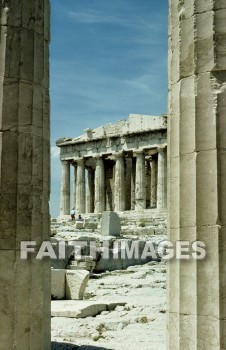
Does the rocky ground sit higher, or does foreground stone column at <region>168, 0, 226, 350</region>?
foreground stone column at <region>168, 0, 226, 350</region>

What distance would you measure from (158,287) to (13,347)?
10189mm

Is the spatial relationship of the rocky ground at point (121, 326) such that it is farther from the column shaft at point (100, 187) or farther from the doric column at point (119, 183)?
the column shaft at point (100, 187)

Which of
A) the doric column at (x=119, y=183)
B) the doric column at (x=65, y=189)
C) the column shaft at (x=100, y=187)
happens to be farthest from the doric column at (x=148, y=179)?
the doric column at (x=65, y=189)

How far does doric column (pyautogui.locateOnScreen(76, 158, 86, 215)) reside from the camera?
55.4 m

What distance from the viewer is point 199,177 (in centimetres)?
616

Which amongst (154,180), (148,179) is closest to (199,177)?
(154,180)

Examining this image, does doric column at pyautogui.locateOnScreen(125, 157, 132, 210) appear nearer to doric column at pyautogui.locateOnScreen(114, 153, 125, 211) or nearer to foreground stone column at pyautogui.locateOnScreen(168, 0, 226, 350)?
doric column at pyautogui.locateOnScreen(114, 153, 125, 211)

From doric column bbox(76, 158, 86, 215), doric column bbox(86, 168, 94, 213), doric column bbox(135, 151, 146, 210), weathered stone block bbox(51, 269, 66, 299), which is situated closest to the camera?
weathered stone block bbox(51, 269, 66, 299)

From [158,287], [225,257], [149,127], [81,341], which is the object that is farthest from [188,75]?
[149,127]

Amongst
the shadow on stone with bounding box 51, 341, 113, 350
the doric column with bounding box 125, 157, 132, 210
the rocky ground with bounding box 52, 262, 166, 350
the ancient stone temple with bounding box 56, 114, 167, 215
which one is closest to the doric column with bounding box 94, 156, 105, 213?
the ancient stone temple with bounding box 56, 114, 167, 215

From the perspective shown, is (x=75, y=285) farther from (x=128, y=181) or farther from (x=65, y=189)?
(x=65, y=189)

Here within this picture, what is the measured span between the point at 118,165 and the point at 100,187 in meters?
3.00

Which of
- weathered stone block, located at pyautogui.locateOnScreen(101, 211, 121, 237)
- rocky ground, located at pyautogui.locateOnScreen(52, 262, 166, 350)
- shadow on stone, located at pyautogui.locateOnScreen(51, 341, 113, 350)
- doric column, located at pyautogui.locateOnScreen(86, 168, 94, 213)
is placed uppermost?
doric column, located at pyautogui.locateOnScreen(86, 168, 94, 213)

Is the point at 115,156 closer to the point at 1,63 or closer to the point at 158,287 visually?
the point at 158,287
